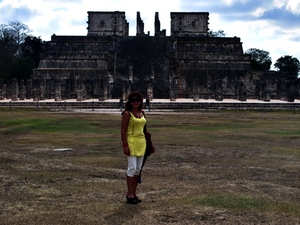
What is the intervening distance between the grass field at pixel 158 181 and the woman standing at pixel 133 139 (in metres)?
A: 0.30

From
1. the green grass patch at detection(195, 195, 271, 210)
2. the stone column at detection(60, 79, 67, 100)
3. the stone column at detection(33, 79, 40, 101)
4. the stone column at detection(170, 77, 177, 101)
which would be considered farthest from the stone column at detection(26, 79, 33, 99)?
the green grass patch at detection(195, 195, 271, 210)

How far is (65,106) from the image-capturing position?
27.7m

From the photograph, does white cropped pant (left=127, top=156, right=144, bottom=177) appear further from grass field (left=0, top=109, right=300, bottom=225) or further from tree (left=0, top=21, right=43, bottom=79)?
tree (left=0, top=21, right=43, bottom=79)

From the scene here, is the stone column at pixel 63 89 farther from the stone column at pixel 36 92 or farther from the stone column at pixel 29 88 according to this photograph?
the stone column at pixel 29 88

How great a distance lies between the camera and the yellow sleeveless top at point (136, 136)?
18.6 feet

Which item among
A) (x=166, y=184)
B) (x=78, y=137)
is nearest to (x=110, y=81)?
(x=78, y=137)

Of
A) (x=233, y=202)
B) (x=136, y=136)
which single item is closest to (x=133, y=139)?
(x=136, y=136)

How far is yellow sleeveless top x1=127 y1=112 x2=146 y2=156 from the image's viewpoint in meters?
5.68

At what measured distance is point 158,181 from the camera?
7141 millimetres

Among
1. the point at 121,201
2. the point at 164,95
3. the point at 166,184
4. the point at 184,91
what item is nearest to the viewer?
the point at 121,201

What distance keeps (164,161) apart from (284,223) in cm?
410

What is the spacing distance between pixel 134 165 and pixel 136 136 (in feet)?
1.12

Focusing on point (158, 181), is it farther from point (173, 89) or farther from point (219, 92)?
point (219, 92)

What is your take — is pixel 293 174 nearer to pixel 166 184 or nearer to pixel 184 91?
pixel 166 184
